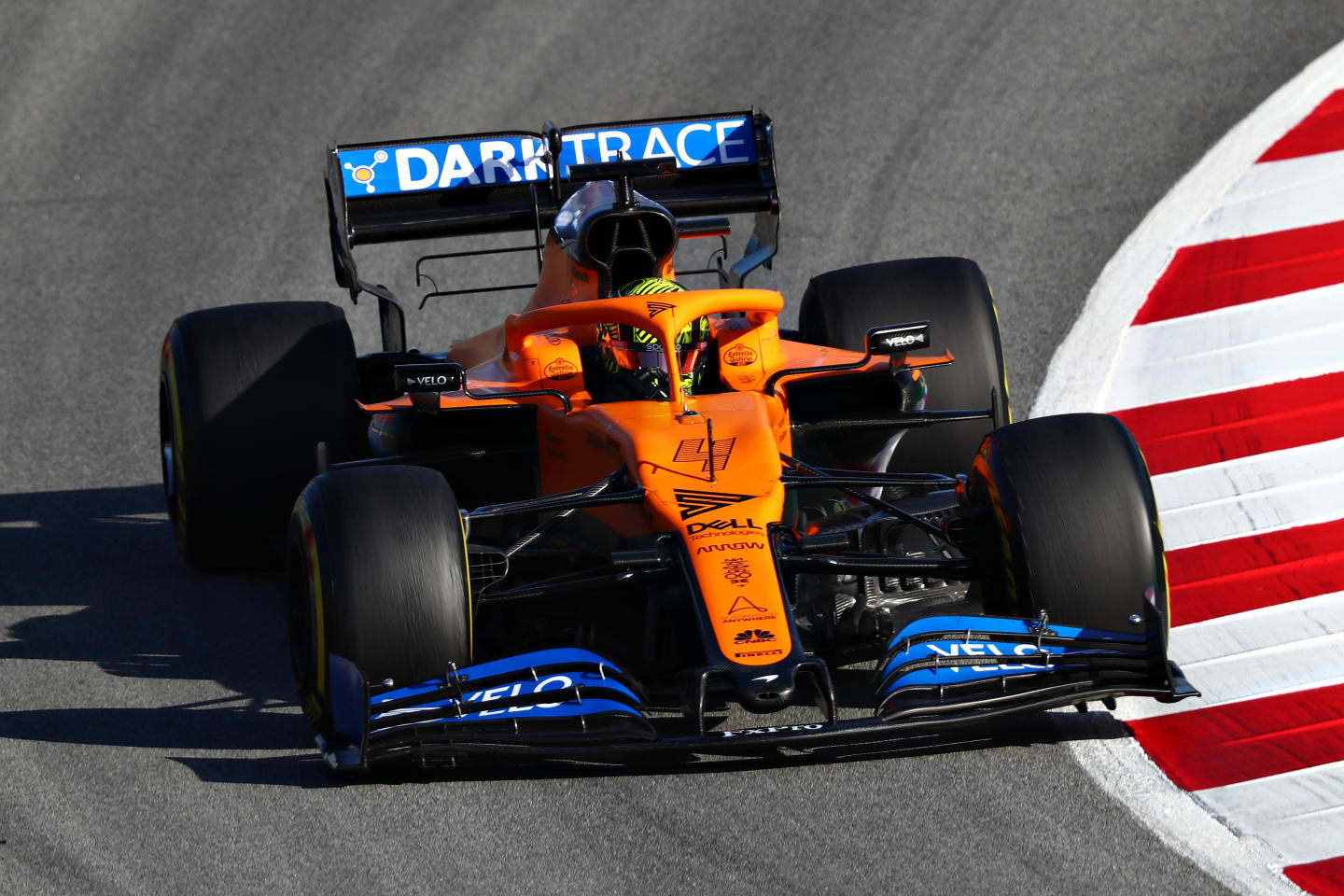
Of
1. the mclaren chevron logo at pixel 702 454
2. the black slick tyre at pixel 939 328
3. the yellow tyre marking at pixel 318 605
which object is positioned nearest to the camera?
the yellow tyre marking at pixel 318 605

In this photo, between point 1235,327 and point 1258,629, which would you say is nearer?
point 1258,629

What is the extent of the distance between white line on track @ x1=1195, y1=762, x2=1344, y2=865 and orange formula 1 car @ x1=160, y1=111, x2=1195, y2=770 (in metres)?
0.38

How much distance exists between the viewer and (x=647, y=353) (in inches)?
309

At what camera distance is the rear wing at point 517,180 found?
9539mm

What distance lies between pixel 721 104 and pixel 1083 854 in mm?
9530

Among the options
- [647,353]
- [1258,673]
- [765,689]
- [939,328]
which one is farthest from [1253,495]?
[765,689]

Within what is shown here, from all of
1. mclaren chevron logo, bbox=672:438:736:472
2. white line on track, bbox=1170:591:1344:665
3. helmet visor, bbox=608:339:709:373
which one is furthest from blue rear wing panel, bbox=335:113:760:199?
white line on track, bbox=1170:591:1344:665

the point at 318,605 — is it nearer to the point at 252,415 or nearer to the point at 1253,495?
the point at 252,415

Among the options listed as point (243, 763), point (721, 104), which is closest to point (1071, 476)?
point (243, 763)

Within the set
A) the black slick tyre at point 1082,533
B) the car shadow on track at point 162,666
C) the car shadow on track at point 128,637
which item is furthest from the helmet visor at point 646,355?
the car shadow on track at point 128,637

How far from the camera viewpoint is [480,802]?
6254 millimetres

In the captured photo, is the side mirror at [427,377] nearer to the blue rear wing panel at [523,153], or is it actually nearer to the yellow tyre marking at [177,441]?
the yellow tyre marking at [177,441]

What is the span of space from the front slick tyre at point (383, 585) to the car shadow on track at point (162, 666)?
0.36 m

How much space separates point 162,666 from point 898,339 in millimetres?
3095
